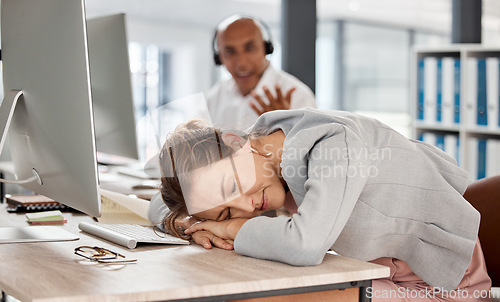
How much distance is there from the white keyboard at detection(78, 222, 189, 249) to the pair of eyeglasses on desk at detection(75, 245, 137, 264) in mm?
74

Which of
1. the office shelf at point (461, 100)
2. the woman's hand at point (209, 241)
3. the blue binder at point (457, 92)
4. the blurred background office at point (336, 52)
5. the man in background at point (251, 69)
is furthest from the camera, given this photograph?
the blurred background office at point (336, 52)

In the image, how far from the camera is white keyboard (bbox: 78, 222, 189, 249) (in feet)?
4.21

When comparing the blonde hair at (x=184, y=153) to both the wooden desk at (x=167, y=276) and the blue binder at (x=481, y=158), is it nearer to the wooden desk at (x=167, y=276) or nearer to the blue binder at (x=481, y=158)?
the wooden desk at (x=167, y=276)

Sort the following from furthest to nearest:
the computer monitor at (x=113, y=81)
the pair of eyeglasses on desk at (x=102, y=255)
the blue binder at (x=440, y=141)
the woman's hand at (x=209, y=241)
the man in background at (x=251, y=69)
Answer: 1. the blue binder at (x=440, y=141)
2. the man in background at (x=251, y=69)
3. the computer monitor at (x=113, y=81)
4. the woman's hand at (x=209, y=241)
5. the pair of eyeglasses on desk at (x=102, y=255)

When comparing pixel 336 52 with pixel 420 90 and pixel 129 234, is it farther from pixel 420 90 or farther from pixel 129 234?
pixel 129 234

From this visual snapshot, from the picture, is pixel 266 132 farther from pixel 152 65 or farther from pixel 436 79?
pixel 152 65

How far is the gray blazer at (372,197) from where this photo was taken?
3.81ft

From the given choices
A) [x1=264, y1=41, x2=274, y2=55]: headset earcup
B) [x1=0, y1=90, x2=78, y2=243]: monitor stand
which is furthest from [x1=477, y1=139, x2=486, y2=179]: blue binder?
[x1=0, y1=90, x2=78, y2=243]: monitor stand

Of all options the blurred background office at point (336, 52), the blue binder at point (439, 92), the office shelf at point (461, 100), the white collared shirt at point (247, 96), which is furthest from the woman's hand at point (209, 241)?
the blurred background office at point (336, 52)

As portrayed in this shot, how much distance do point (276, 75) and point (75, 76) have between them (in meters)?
1.59

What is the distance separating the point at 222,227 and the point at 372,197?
0.33 meters

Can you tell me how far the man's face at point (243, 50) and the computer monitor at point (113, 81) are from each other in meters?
0.74

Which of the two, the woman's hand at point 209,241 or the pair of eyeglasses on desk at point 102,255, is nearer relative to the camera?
the pair of eyeglasses on desk at point 102,255

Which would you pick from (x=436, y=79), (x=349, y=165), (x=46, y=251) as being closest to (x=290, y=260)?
(x=349, y=165)
